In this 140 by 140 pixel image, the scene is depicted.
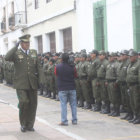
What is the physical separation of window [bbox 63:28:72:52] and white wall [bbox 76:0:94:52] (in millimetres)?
1954

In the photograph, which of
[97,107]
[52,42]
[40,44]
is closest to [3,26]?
[40,44]

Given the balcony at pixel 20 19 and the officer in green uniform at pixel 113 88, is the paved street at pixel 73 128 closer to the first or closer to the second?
the officer in green uniform at pixel 113 88

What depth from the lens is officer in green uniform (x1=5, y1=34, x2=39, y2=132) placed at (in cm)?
876

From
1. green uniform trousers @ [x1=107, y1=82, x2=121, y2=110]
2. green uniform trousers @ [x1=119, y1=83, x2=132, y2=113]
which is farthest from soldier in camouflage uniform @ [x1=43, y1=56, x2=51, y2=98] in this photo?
green uniform trousers @ [x1=119, y1=83, x2=132, y2=113]

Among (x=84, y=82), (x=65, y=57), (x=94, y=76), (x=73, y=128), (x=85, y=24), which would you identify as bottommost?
(x=73, y=128)

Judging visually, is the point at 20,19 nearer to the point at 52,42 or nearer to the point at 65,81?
the point at 52,42

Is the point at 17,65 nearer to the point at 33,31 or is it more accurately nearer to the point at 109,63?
the point at 109,63

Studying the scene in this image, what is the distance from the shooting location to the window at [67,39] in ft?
69.4

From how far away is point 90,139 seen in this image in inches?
314

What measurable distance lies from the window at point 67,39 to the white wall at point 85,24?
1.95 metres

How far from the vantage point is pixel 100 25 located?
675 inches

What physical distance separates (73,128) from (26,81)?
67.2 inches

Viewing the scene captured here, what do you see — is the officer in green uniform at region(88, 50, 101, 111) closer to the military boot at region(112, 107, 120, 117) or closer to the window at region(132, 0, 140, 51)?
the military boot at region(112, 107, 120, 117)

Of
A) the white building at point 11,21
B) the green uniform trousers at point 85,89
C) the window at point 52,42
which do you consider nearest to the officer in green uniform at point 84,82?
the green uniform trousers at point 85,89
